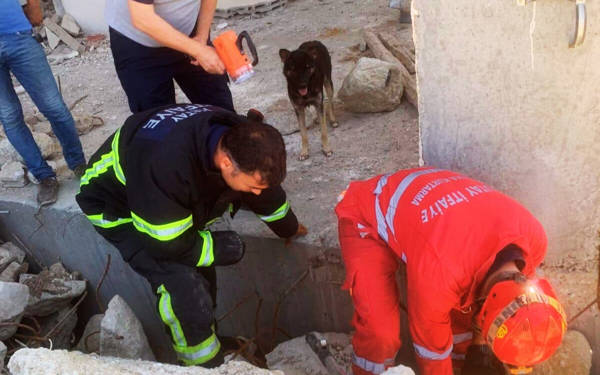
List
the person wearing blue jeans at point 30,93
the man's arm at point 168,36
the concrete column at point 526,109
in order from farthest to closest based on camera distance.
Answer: the person wearing blue jeans at point 30,93 < the man's arm at point 168,36 < the concrete column at point 526,109

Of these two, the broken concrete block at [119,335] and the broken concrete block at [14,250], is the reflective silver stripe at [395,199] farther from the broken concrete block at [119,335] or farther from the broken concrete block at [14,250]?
the broken concrete block at [14,250]

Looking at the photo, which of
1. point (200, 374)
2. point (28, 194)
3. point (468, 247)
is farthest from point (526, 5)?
point (28, 194)

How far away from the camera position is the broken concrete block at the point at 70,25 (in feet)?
33.9

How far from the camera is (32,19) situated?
4.45 m

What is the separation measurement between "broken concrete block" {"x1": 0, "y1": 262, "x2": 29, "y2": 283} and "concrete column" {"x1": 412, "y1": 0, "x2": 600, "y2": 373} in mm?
3484

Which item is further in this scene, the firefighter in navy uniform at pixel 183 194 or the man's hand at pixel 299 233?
the man's hand at pixel 299 233

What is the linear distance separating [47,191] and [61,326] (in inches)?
44.6

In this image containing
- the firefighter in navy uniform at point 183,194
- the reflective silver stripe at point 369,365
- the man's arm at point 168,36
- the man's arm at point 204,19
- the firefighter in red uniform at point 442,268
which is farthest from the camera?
the man's arm at point 204,19

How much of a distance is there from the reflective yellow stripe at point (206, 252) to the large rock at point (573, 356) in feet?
6.99

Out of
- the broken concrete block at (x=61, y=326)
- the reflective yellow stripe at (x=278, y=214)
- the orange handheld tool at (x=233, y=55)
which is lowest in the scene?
the broken concrete block at (x=61, y=326)

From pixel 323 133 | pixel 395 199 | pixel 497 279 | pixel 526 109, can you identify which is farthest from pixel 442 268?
pixel 323 133

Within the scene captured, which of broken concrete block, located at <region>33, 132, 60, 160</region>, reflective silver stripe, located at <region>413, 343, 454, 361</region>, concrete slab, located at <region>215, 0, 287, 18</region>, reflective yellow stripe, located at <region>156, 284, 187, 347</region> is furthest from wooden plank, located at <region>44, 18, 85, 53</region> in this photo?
reflective silver stripe, located at <region>413, 343, 454, 361</region>

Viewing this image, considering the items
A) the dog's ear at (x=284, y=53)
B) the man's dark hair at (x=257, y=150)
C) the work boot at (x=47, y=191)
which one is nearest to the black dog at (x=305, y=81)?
the dog's ear at (x=284, y=53)

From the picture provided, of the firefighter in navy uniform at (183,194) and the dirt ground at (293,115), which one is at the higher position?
the firefighter in navy uniform at (183,194)
